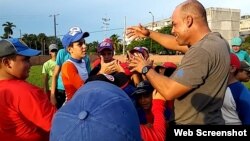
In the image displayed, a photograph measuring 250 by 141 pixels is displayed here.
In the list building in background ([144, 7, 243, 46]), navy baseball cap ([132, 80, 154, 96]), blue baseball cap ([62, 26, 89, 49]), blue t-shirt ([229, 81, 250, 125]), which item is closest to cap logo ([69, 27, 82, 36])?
blue baseball cap ([62, 26, 89, 49])

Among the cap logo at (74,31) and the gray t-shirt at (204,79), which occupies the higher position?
the cap logo at (74,31)

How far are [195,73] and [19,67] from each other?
1.38 meters

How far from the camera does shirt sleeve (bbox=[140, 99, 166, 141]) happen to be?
2625 mm

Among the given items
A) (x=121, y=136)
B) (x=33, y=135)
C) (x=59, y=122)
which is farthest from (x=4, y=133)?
(x=121, y=136)

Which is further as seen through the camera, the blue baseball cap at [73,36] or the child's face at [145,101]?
the blue baseball cap at [73,36]

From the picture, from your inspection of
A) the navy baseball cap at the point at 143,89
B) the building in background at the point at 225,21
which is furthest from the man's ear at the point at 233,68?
the building in background at the point at 225,21

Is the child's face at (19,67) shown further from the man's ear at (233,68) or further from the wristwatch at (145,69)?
the man's ear at (233,68)

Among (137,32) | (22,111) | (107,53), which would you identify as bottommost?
(22,111)

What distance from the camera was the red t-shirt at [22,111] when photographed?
2453 mm

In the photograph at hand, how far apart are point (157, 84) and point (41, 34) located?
94572mm

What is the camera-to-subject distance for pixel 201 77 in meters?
2.54

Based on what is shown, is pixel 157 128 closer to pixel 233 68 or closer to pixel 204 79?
pixel 204 79

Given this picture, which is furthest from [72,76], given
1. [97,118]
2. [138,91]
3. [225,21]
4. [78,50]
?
[225,21]

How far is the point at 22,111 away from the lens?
2.47m
